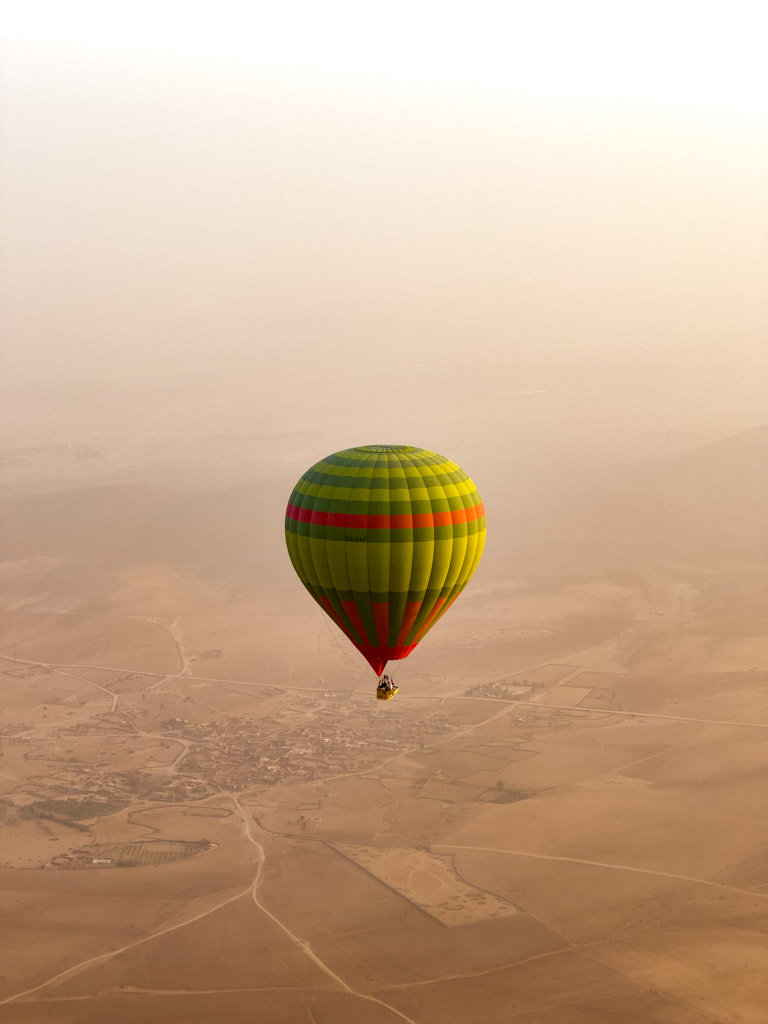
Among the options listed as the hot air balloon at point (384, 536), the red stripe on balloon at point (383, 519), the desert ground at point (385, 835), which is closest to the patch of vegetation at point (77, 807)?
the desert ground at point (385, 835)

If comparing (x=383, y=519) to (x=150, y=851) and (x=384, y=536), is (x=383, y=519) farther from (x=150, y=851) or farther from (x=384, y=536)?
(x=150, y=851)

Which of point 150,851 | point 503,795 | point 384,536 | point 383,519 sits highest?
point 383,519

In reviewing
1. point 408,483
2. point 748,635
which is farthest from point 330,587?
point 748,635

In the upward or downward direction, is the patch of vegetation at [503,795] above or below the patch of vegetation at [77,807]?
below

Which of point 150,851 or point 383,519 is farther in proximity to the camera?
point 150,851

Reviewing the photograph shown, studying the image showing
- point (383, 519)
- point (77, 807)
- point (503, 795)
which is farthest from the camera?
point (503, 795)

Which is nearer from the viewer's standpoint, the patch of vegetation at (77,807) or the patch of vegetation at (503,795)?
the patch of vegetation at (77,807)

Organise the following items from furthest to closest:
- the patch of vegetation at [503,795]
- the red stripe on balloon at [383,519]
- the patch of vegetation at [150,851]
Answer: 1. the patch of vegetation at [503,795]
2. the patch of vegetation at [150,851]
3. the red stripe on balloon at [383,519]

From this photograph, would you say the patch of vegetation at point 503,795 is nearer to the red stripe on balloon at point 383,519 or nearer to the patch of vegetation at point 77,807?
the patch of vegetation at point 77,807

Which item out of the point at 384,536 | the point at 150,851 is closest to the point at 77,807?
the point at 150,851

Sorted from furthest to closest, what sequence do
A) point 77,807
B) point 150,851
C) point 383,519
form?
1. point 77,807
2. point 150,851
3. point 383,519
